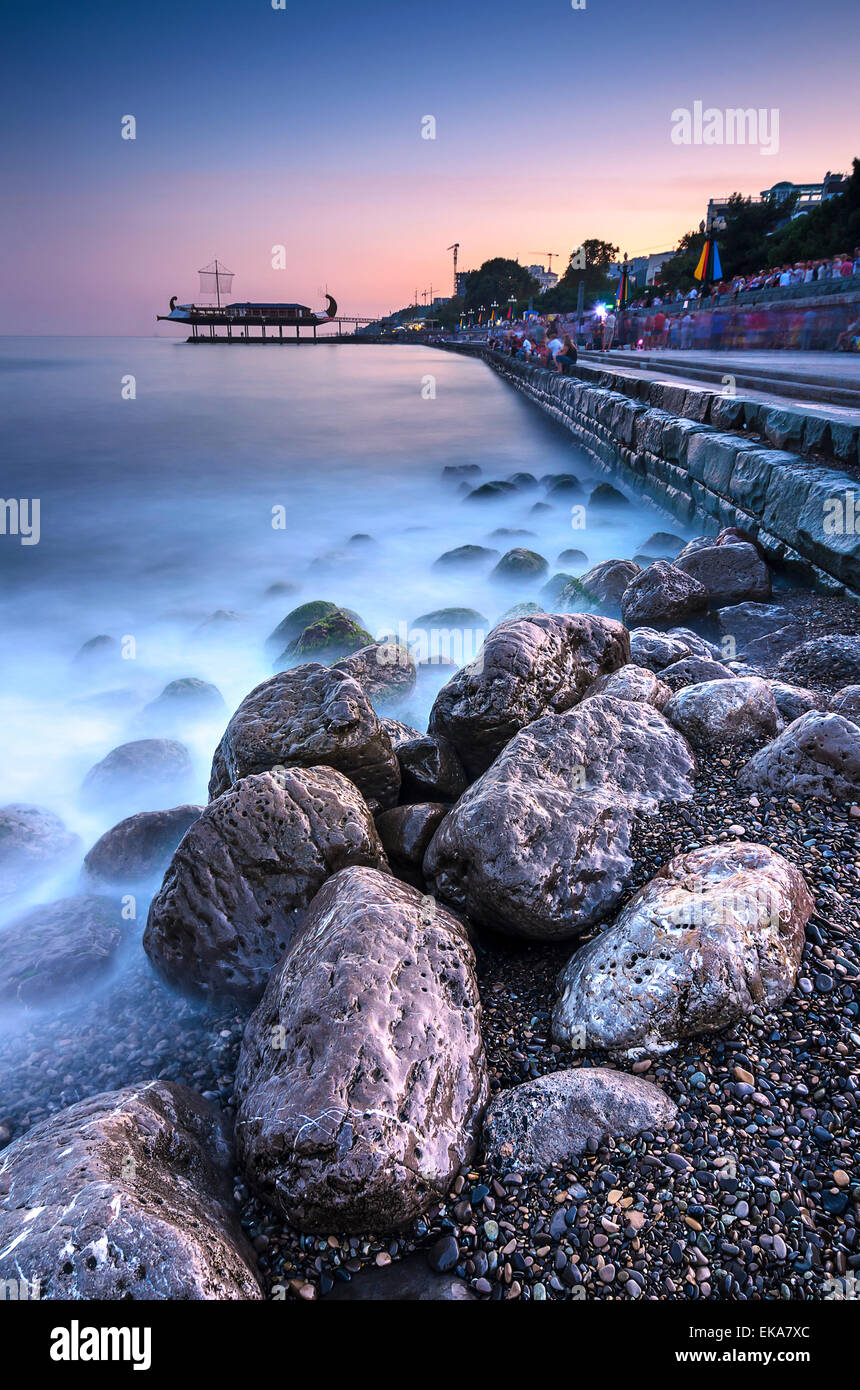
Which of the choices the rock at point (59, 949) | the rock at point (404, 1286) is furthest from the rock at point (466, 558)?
the rock at point (404, 1286)

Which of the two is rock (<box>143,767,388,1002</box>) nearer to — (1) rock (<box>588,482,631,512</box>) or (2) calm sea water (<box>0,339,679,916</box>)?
(2) calm sea water (<box>0,339,679,916</box>)

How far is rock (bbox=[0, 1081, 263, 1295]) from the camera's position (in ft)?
4.99

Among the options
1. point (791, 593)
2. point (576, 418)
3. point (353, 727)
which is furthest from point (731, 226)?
point (353, 727)

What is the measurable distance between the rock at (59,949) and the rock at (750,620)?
13.5 ft

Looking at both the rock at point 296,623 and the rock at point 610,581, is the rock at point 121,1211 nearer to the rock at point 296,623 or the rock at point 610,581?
the rock at point 610,581

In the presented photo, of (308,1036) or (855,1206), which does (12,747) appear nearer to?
(308,1036)

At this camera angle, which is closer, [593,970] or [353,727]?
[593,970]

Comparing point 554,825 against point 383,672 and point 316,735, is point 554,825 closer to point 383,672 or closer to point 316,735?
point 316,735

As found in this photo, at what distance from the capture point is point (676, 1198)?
5.65ft

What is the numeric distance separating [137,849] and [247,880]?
1571mm

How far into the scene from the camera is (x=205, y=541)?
1379 centimetres

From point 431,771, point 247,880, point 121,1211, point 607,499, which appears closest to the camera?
point 121,1211

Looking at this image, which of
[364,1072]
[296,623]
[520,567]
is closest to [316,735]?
[364,1072]

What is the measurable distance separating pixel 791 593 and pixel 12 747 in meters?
6.42
